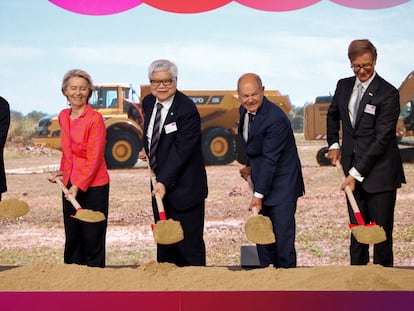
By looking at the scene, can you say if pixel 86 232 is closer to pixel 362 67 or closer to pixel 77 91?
pixel 77 91

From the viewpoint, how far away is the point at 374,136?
3.23 meters

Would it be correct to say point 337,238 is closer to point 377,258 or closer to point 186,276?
point 377,258

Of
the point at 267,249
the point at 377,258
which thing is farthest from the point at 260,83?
the point at 377,258

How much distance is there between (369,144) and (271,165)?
50 cm

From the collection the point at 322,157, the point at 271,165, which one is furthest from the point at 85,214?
the point at 322,157

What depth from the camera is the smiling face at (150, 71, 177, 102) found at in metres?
3.14

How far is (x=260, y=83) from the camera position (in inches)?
121

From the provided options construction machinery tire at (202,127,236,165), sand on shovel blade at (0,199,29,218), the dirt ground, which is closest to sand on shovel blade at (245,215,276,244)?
sand on shovel blade at (0,199,29,218)

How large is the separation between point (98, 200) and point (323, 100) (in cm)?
264

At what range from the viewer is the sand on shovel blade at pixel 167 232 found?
3074 millimetres

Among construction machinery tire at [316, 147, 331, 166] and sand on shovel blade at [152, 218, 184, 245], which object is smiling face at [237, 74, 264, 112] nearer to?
sand on shovel blade at [152, 218, 184, 245]

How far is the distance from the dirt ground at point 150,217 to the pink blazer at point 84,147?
2110 millimetres

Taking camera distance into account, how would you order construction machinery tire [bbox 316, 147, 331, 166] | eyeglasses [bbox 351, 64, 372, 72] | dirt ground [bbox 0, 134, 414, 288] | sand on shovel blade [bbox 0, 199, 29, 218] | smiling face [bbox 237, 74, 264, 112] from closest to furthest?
smiling face [bbox 237, 74, 264, 112] < eyeglasses [bbox 351, 64, 372, 72] < sand on shovel blade [bbox 0, 199, 29, 218] < dirt ground [bbox 0, 134, 414, 288] < construction machinery tire [bbox 316, 147, 331, 166]

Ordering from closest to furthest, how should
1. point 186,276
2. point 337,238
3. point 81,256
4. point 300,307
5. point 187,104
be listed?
point 300,307 → point 186,276 → point 187,104 → point 81,256 → point 337,238
